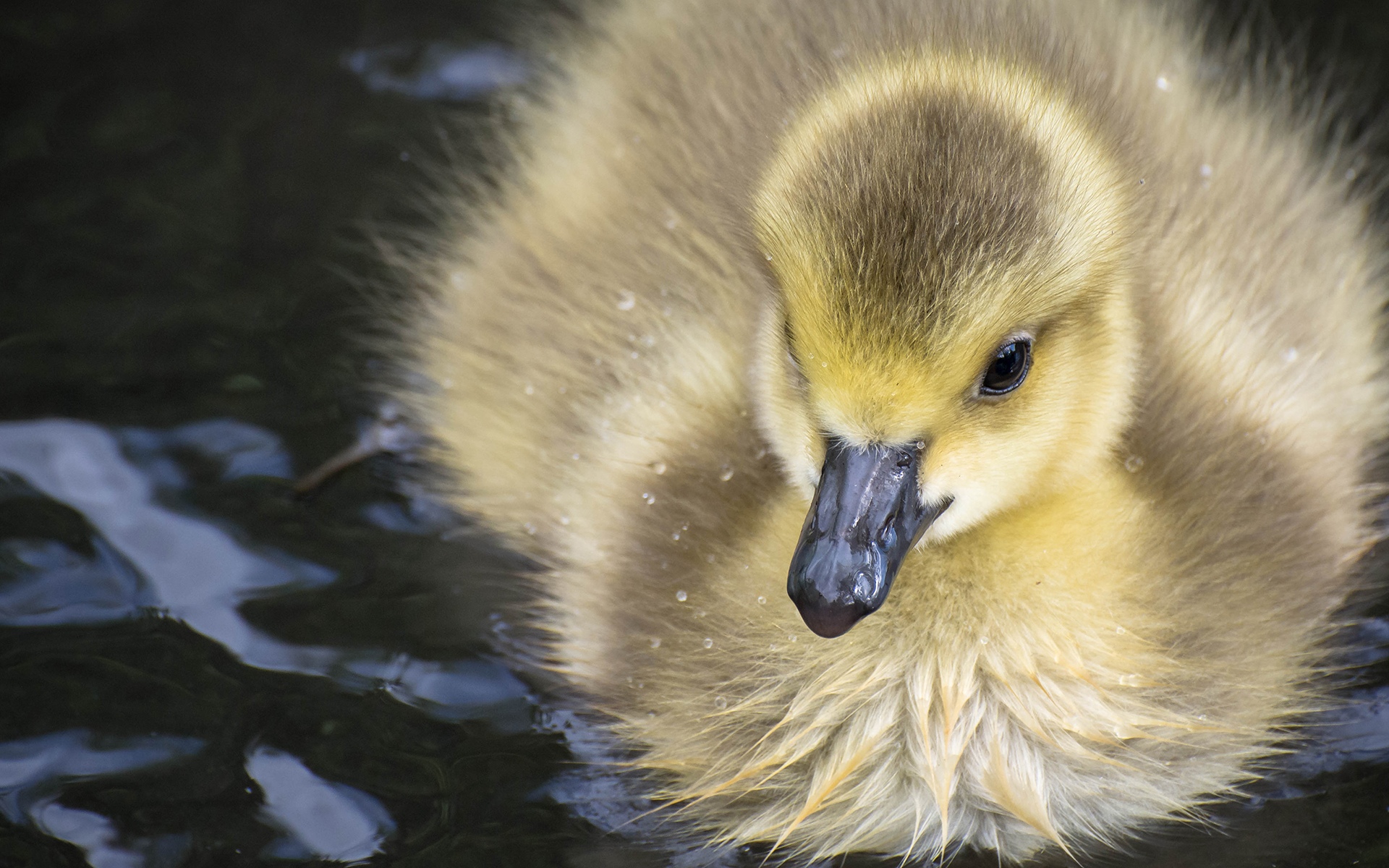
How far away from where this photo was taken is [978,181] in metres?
1.79

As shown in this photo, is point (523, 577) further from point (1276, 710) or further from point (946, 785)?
point (1276, 710)

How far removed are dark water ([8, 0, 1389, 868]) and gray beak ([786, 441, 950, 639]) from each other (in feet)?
1.68

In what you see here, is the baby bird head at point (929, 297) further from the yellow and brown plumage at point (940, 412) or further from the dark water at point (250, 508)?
the dark water at point (250, 508)

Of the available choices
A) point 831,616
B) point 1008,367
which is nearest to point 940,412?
point 1008,367

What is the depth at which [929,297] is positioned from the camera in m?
1.83

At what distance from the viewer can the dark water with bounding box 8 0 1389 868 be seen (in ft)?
7.20

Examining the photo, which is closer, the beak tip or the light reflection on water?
the beak tip

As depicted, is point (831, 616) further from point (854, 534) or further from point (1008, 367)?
point (1008, 367)

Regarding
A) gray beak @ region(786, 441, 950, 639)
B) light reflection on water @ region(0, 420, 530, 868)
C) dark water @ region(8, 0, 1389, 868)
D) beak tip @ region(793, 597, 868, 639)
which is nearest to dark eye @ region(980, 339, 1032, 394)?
gray beak @ region(786, 441, 950, 639)

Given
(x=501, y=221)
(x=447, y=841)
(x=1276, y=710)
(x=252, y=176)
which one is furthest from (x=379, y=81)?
(x=1276, y=710)

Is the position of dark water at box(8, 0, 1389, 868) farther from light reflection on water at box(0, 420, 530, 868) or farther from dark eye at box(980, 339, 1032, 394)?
dark eye at box(980, 339, 1032, 394)

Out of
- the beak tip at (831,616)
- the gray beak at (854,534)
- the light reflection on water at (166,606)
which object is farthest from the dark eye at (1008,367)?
the light reflection on water at (166,606)

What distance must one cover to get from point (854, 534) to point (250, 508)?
1.23m

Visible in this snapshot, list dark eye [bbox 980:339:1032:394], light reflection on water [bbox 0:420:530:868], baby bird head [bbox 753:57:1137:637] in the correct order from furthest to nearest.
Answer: light reflection on water [bbox 0:420:530:868]
dark eye [bbox 980:339:1032:394]
baby bird head [bbox 753:57:1137:637]
